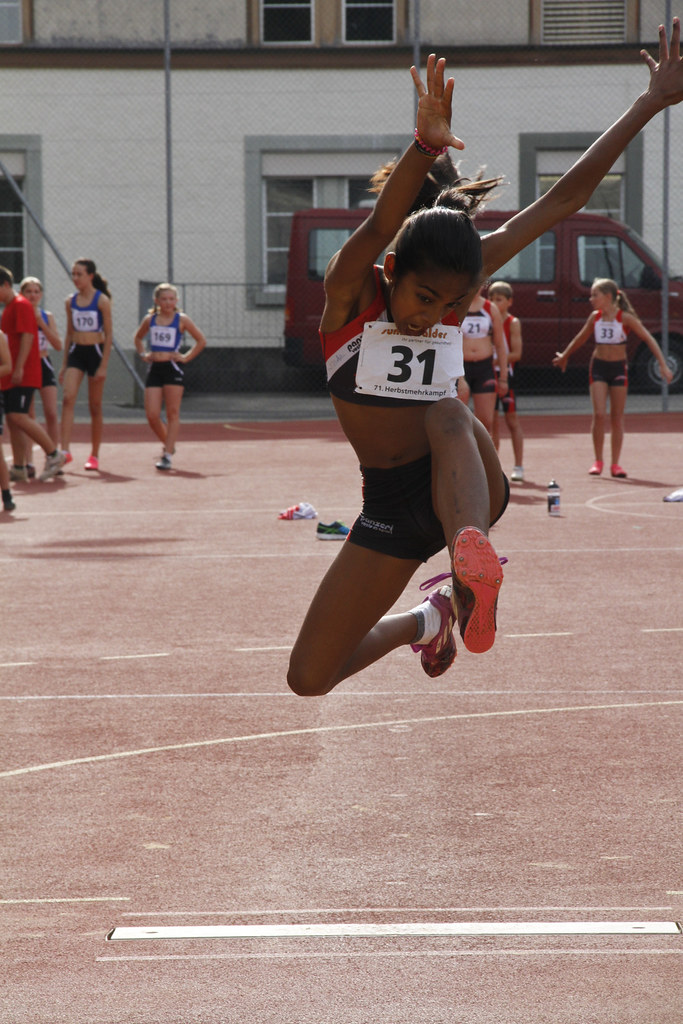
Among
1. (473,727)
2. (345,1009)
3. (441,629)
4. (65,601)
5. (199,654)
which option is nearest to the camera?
(345,1009)

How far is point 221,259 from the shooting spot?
2562 cm

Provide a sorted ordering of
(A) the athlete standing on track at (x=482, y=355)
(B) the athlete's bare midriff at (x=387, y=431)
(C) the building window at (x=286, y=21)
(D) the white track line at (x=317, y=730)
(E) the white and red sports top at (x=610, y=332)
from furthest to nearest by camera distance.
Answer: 1. (C) the building window at (x=286, y=21)
2. (E) the white and red sports top at (x=610, y=332)
3. (A) the athlete standing on track at (x=482, y=355)
4. (D) the white track line at (x=317, y=730)
5. (B) the athlete's bare midriff at (x=387, y=431)

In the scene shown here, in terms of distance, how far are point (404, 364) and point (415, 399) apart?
13 centimetres

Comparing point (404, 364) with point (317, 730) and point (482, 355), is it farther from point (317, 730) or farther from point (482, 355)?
point (482, 355)

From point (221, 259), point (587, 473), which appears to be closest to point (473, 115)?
point (221, 259)

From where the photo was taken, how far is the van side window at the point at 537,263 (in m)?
22.5

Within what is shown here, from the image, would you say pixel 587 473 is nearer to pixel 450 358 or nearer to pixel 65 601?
pixel 65 601

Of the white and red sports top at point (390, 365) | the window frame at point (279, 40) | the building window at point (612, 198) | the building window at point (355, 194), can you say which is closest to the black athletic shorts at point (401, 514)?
the white and red sports top at point (390, 365)

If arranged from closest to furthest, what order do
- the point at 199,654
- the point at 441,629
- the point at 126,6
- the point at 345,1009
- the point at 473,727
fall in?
the point at 345,1009
the point at 441,629
the point at 473,727
the point at 199,654
the point at 126,6

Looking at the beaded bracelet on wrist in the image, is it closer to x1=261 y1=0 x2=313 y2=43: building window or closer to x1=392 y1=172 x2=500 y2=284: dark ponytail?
x1=392 y1=172 x2=500 y2=284: dark ponytail

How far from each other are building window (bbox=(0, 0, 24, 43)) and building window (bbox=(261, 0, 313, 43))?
4358 millimetres

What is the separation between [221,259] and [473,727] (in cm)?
2045

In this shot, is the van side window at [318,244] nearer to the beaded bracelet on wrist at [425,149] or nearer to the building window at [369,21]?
the building window at [369,21]

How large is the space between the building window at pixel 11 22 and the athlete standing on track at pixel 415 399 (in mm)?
23452
